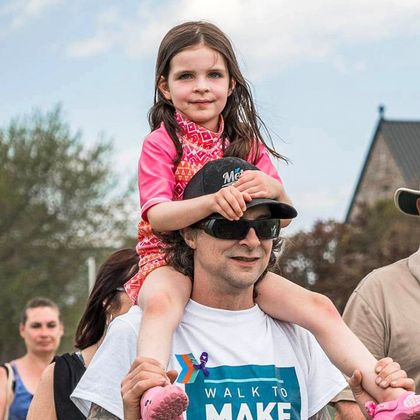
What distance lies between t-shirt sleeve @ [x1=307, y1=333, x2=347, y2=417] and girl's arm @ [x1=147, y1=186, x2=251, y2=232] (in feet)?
2.25

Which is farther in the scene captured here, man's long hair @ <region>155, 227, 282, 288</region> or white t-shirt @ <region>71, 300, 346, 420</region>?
man's long hair @ <region>155, 227, 282, 288</region>

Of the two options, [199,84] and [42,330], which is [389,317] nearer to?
[199,84]

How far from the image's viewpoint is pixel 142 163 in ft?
15.5

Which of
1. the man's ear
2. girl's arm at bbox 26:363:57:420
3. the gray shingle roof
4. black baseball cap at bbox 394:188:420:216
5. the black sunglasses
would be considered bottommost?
girl's arm at bbox 26:363:57:420

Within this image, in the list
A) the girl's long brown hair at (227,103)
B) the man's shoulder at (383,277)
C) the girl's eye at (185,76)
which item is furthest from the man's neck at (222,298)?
the man's shoulder at (383,277)

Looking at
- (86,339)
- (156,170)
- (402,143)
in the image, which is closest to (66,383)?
(86,339)

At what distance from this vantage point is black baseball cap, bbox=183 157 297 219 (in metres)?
4.38

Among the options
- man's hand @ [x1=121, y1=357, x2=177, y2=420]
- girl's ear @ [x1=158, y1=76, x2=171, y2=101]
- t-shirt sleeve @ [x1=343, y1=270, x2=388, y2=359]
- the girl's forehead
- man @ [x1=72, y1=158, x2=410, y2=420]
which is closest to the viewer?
man's hand @ [x1=121, y1=357, x2=177, y2=420]

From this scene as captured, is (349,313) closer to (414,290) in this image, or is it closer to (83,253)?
(414,290)

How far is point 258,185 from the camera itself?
4320 millimetres

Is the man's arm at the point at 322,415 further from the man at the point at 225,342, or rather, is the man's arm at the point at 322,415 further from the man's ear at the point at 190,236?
the man's ear at the point at 190,236

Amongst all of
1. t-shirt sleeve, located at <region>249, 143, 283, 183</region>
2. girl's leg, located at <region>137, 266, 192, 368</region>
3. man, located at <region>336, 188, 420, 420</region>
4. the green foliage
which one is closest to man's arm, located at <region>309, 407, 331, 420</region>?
girl's leg, located at <region>137, 266, 192, 368</region>

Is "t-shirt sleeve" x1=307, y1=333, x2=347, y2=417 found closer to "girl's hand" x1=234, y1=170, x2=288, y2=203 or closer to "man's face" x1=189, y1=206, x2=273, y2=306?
"man's face" x1=189, y1=206, x2=273, y2=306

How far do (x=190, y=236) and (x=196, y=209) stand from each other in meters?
0.19
